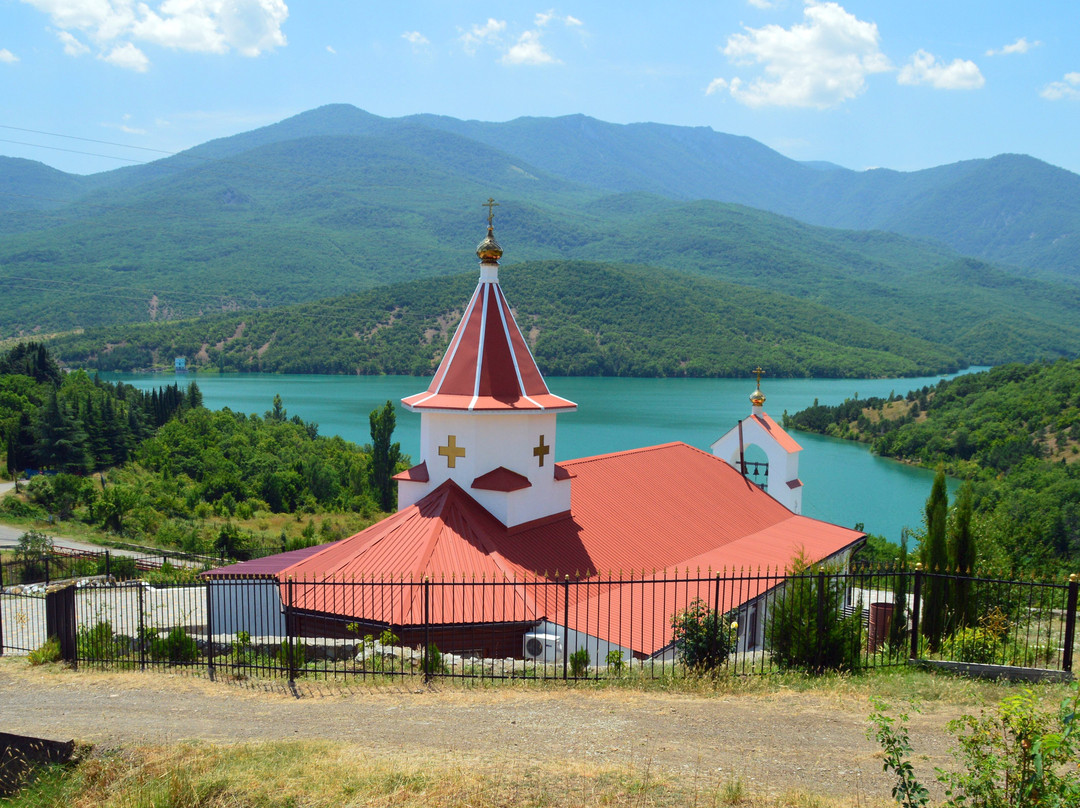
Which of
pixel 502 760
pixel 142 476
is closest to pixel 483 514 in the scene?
pixel 502 760

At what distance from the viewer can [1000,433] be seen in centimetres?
5622

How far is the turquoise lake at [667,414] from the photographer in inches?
1779

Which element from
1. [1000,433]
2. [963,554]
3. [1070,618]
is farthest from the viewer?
[1000,433]

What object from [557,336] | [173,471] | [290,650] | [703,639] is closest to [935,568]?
[703,639]

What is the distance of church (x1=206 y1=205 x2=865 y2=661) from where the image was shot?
10312mm

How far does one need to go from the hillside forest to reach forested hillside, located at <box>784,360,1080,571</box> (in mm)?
25326

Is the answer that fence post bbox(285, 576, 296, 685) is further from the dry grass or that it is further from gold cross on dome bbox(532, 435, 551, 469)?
gold cross on dome bbox(532, 435, 551, 469)

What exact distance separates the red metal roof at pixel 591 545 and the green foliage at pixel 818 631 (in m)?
1.33

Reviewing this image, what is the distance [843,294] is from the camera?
162 metres

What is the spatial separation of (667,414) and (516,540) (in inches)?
2431

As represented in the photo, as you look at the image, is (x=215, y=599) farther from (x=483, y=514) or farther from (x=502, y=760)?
(x=502, y=760)

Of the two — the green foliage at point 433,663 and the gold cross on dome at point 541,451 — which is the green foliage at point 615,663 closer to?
the green foliage at point 433,663

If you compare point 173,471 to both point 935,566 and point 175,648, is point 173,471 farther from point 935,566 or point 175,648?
point 935,566

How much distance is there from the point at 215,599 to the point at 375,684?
5.09 meters
